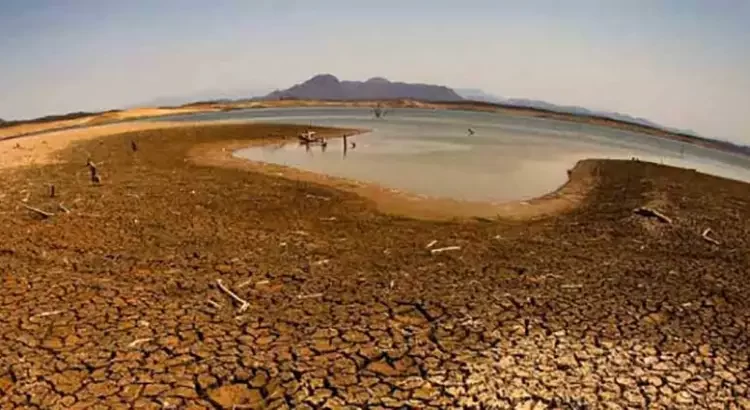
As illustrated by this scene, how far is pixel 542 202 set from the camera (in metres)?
20.5

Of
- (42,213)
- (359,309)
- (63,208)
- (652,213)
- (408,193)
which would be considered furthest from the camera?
(408,193)

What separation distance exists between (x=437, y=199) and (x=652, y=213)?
23.2ft

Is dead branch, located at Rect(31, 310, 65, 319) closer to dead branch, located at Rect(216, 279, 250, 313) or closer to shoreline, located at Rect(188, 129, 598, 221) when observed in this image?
dead branch, located at Rect(216, 279, 250, 313)

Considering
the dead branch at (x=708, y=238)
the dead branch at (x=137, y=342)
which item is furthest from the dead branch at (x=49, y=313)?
the dead branch at (x=708, y=238)

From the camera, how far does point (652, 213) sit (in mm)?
16734

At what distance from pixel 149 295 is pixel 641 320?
834cm

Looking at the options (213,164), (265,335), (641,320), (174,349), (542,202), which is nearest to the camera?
(174,349)

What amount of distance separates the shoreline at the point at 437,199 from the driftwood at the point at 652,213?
7.93 feet

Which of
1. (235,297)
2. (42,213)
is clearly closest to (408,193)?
(42,213)

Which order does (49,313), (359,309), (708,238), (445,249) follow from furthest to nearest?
(708,238)
(445,249)
(359,309)
(49,313)

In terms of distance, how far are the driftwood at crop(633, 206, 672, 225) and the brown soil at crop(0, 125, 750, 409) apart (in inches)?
15.9

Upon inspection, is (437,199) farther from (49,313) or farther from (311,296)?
(49,313)

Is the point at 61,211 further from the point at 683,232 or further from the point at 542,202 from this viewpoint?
the point at 683,232

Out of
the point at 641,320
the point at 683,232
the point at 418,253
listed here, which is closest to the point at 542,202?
the point at 683,232
